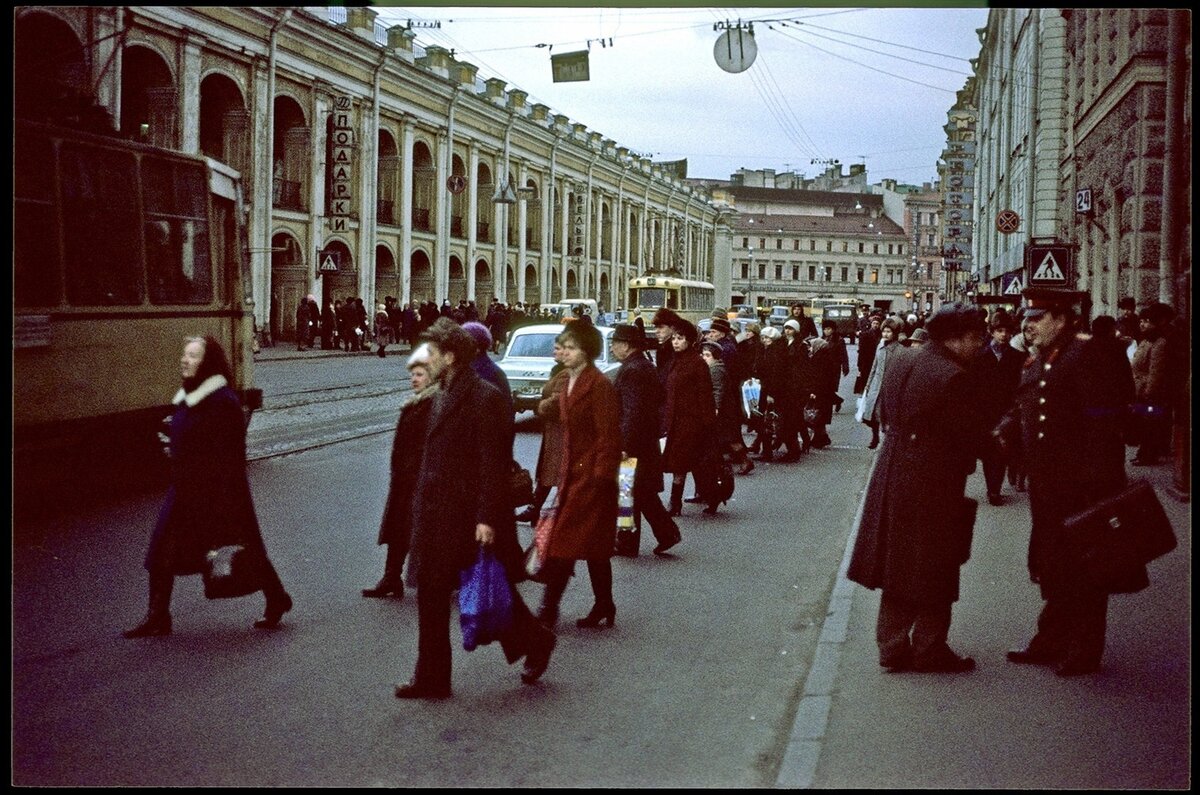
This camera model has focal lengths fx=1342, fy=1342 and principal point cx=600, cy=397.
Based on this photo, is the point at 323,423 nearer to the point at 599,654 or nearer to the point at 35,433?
the point at 35,433

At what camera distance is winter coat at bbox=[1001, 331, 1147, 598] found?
627cm

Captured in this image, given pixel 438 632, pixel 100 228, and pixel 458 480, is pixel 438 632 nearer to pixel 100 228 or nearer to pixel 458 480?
pixel 458 480

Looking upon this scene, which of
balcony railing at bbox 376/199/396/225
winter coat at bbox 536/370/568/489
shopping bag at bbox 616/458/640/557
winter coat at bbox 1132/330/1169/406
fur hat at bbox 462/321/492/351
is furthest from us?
balcony railing at bbox 376/199/396/225

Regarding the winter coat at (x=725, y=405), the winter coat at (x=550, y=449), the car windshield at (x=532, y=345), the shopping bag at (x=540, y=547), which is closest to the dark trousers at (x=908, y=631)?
the shopping bag at (x=540, y=547)

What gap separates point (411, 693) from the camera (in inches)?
233

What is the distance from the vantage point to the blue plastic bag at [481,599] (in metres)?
5.81

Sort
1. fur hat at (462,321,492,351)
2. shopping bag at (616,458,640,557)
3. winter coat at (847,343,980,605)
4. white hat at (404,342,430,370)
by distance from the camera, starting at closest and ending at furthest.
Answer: white hat at (404,342,430,370) → winter coat at (847,343,980,605) → fur hat at (462,321,492,351) → shopping bag at (616,458,640,557)

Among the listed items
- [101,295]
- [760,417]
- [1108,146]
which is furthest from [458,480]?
[1108,146]

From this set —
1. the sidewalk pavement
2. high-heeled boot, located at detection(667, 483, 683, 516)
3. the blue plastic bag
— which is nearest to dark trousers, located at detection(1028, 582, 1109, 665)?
the sidewalk pavement

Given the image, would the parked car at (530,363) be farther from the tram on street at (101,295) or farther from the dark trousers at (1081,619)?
the dark trousers at (1081,619)

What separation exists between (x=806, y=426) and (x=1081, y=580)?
11.2m

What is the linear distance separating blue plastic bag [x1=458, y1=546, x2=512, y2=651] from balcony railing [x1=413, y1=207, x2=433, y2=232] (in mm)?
45466

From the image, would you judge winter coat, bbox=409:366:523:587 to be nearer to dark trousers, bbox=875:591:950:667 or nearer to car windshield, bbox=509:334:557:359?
dark trousers, bbox=875:591:950:667

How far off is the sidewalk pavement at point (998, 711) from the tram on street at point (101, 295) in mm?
6963
